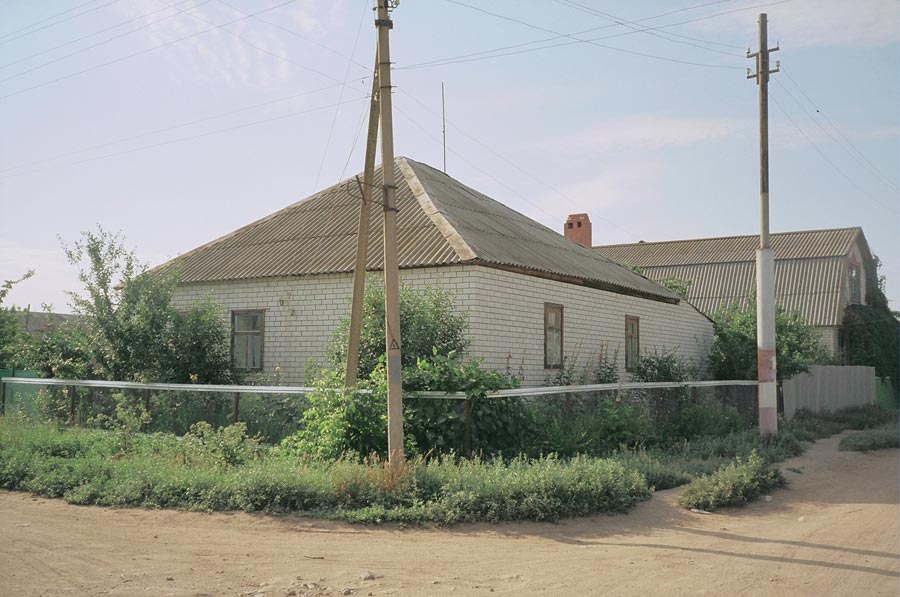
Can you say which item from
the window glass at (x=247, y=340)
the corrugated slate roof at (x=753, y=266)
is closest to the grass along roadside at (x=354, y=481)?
the window glass at (x=247, y=340)

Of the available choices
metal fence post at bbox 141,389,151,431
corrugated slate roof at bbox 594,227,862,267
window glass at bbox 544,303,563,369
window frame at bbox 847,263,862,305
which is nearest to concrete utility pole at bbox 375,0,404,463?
metal fence post at bbox 141,389,151,431

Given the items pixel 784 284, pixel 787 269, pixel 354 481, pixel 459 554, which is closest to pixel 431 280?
pixel 354 481

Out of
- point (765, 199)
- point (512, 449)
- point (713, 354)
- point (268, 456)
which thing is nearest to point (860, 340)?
point (713, 354)

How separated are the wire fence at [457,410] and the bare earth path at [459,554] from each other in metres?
2.61

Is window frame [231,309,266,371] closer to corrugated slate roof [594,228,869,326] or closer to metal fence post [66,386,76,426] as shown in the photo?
metal fence post [66,386,76,426]

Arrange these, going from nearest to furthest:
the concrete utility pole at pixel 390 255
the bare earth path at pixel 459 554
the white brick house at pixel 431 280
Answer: the bare earth path at pixel 459 554
the concrete utility pole at pixel 390 255
the white brick house at pixel 431 280

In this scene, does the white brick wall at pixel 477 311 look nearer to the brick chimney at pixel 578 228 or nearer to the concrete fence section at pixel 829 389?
the concrete fence section at pixel 829 389

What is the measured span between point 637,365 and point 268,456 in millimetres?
11002

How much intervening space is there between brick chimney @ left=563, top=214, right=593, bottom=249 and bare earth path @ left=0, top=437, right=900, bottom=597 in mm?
22000

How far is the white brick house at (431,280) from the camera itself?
607 inches

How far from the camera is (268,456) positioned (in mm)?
12266

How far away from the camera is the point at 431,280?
15.3 metres

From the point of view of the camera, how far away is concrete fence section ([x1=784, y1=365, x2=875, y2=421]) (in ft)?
77.8

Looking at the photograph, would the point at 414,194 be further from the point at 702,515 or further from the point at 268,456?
the point at 702,515
